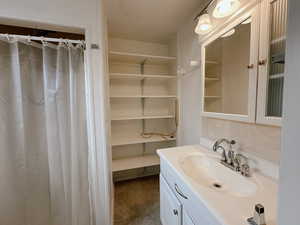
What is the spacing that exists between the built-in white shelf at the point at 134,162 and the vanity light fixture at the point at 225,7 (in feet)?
6.42

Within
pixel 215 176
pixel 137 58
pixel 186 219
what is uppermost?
pixel 137 58

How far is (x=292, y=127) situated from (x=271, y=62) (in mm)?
722

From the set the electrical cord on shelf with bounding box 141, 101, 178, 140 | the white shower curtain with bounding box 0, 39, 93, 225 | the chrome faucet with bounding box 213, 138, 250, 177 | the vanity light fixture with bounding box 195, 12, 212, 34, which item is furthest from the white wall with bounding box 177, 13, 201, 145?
the white shower curtain with bounding box 0, 39, 93, 225

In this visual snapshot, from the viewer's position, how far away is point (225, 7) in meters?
1.03

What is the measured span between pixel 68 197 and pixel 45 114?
770 mm

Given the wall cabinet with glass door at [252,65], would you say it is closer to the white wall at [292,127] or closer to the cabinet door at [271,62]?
the cabinet door at [271,62]

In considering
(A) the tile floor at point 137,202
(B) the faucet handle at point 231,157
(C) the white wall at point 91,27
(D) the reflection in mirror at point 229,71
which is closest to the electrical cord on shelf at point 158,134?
(A) the tile floor at point 137,202

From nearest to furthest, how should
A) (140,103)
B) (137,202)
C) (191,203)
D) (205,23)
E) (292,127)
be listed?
(292,127) < (191,203) < (205,23) < (137,202) < (140,103)

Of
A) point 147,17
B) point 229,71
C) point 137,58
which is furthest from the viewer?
point 137,58

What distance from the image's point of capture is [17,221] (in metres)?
1.18

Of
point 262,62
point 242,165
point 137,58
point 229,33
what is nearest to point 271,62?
point 262,62

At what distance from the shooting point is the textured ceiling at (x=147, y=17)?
152 centimetres

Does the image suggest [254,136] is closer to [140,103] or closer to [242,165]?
[242,165]

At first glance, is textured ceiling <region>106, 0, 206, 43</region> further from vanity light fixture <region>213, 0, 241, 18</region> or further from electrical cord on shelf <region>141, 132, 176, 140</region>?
electrical cord on shelf <region>141, 132, 176, 140</region>
